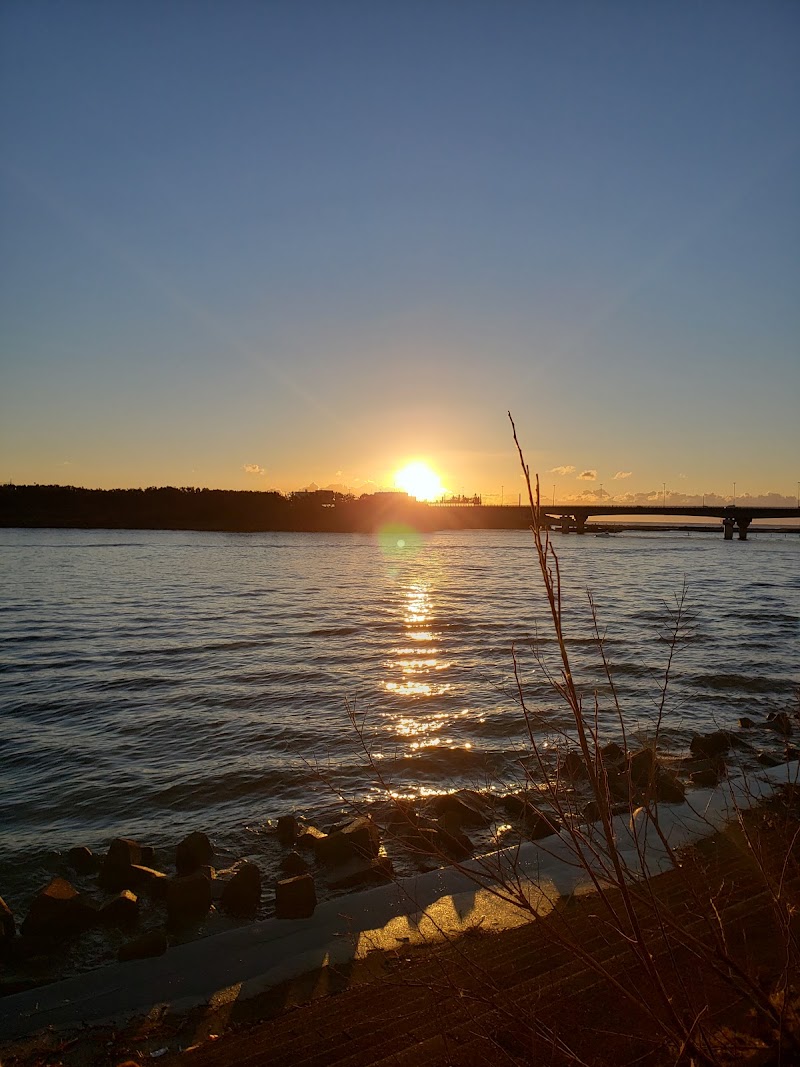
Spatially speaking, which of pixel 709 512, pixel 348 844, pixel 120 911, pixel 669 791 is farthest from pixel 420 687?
pixel 709 512

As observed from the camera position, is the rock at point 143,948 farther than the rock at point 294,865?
No

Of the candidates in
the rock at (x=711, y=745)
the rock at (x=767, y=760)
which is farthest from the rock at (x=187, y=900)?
the rock at (x=767, y=760)

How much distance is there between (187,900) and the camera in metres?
7.36

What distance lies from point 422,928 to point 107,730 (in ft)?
31.1

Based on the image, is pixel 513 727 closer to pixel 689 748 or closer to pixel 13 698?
pixel 689 748

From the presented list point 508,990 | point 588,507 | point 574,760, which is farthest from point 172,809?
point 588,507

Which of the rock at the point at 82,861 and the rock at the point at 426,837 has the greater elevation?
the rock at the point at 426,837

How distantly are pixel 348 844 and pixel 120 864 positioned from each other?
2.66 m

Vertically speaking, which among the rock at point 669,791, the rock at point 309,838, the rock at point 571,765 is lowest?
the rock at point 309,838

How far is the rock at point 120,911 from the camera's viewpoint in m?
7.31

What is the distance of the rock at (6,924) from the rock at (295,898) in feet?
8.55

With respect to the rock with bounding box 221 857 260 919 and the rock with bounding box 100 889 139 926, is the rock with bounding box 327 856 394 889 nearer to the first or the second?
the rock with bounding box 221 857 260 919

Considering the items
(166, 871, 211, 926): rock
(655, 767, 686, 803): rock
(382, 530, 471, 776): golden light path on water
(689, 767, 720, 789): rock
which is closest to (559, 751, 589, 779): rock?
(655, 767, 686, 803): rock

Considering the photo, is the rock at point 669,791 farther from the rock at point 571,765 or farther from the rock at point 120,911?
the rock at point 120,911
